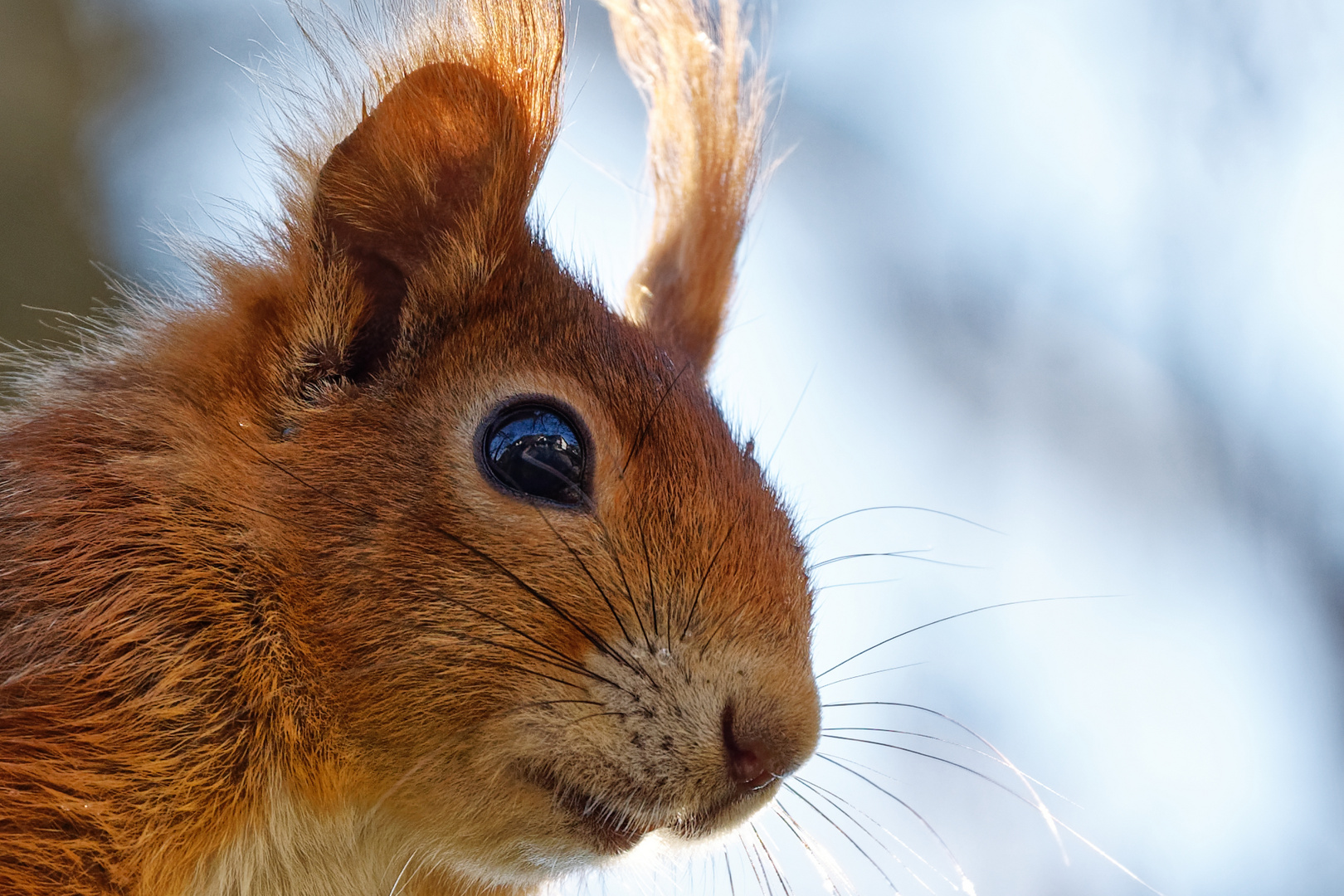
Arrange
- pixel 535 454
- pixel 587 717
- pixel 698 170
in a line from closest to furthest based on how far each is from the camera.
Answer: pixel 587 717 < pixel 535 454 < pixel 698 170

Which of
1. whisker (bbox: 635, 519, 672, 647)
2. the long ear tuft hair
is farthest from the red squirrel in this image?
the long ear tuft hair

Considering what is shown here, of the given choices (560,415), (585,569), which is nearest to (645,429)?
(560,415)

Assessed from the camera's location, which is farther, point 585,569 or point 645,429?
point 645,429

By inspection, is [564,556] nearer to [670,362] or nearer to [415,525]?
[415,525]

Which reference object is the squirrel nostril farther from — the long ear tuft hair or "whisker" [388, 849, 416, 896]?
the long ear tuft hair

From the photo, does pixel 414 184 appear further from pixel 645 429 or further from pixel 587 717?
pixel 587 717

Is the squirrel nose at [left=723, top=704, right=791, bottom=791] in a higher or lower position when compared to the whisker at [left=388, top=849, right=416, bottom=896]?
higher
